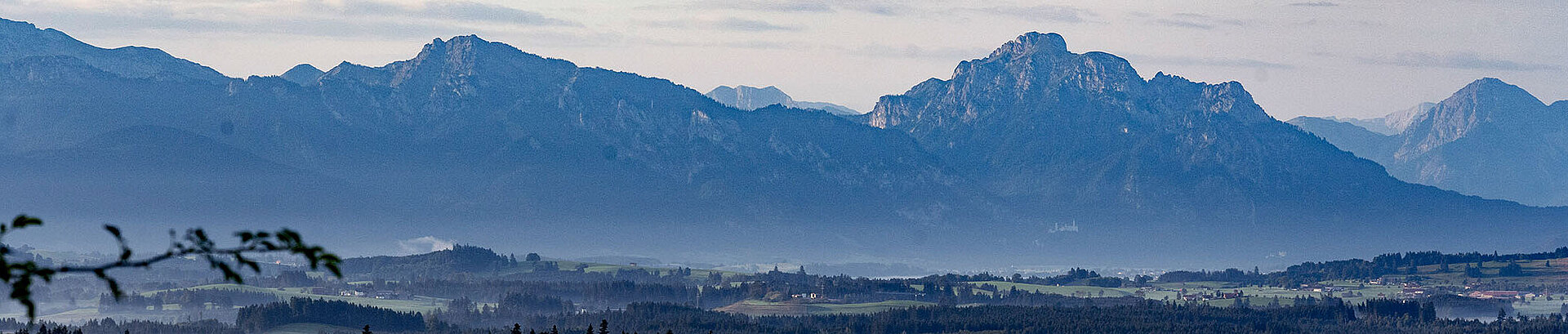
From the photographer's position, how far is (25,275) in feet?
97.0

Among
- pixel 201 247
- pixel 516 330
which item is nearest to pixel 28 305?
pixel 201 247

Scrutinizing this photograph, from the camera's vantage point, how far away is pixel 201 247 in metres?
30.0

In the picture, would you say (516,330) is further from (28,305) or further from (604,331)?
(28,305)

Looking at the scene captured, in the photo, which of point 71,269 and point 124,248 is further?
point 71,269

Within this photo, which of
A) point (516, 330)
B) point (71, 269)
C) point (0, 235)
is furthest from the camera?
point (516, 330)

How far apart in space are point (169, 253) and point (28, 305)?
2161 millimetres

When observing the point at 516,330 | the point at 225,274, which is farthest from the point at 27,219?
the point at 516,330

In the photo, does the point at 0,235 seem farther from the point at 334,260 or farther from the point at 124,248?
the point at 334,260

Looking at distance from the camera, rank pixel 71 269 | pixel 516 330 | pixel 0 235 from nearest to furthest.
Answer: pixel 0 235, pixel 71 269, pixel 516 330

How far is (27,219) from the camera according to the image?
2986 cm

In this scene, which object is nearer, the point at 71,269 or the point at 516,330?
the point at 71,269

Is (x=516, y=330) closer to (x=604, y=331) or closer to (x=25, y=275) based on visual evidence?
(x=604, y=331)

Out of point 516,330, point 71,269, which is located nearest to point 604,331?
point 516,330

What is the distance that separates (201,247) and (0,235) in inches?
101
